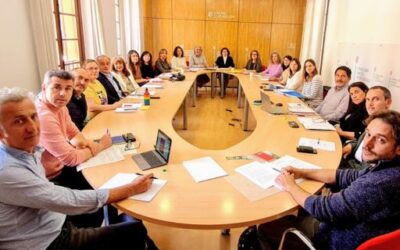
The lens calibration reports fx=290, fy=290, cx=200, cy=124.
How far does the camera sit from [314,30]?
6.84 metres

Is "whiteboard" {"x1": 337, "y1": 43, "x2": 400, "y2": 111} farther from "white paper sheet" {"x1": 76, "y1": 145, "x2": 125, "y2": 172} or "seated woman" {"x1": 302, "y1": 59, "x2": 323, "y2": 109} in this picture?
"white paper sheet" {"x1": 76, "y1": 145, "x2": 125, "y2": 172}

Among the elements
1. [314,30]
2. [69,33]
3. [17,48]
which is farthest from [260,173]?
[314,30]

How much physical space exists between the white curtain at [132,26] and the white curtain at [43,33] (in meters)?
3.73

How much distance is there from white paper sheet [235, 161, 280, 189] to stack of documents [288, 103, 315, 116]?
148cm

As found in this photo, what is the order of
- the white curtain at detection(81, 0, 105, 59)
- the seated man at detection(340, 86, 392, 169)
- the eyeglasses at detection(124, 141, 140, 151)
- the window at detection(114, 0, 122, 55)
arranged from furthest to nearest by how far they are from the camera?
the window at detection(114, 0, 122, 55) < the white curtain at detection(81, 0, 105, 59) < the seated man at detection(340, 86, 392, 169) < the eyeglasses at detection(124, 141, 140, 151)

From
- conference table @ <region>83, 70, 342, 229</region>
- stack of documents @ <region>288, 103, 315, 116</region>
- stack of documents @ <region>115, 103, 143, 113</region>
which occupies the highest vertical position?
stack of documents @ <region>115, 103, 143, 113</region>

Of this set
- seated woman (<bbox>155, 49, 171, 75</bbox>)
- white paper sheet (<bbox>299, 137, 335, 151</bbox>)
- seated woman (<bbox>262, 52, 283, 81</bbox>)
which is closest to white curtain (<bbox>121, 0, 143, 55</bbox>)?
seated woman (<bbox>155, 49, 171, 75</bbox>)

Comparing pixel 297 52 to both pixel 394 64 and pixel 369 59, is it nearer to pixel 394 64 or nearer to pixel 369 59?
pixel 369 59

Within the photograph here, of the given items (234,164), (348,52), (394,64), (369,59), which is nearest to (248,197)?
(234,164)

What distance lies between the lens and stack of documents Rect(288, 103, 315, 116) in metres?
3.07

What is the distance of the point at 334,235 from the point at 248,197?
0.41m

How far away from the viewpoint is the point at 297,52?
27.7ft

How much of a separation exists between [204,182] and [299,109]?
2.01m

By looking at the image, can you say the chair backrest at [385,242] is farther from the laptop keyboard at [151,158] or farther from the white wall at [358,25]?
the white wall at [358,25]
